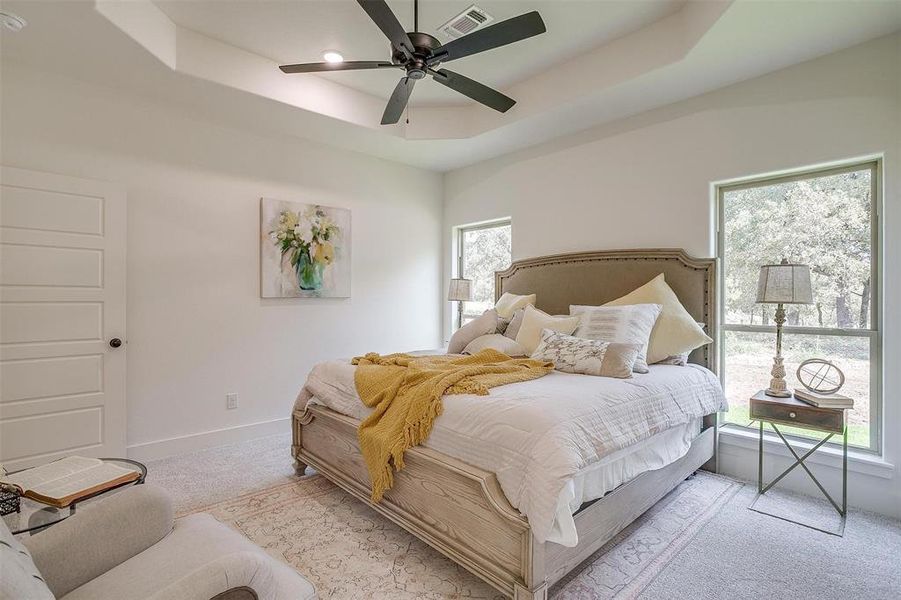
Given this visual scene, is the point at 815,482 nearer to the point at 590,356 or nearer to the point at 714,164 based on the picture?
the point at 590,356

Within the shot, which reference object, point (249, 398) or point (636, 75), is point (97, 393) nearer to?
point (249, 398)

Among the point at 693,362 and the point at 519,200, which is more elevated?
the point at 519,200

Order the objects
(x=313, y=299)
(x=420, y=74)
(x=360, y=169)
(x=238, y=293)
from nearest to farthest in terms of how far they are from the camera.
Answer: (x=420, y=74)
(x=238, y=293)
(x=313, y=299)
(x=360, y=169)

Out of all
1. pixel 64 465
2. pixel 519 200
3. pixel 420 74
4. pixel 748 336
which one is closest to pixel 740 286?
pixel 748 336

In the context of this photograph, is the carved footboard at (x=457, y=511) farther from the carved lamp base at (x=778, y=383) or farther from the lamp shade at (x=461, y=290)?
the lamp shade at (x=461, y=290)

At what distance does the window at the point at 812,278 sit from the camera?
105 inches

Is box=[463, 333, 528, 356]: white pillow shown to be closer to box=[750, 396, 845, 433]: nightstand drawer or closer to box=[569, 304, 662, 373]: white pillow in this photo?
box=[569, 304, 662, 373]: white pillow

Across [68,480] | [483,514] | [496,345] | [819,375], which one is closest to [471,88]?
[496,345]

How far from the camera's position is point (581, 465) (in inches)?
65.2

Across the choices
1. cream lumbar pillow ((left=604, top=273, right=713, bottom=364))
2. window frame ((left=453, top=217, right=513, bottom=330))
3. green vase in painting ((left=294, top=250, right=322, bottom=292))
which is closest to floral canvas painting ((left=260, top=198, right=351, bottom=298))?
green vase in painting ((left=294, top=250, right=322, bottom=292))

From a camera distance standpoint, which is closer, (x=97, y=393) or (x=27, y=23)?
(x=27, y=23)

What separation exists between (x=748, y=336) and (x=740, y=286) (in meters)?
0.37

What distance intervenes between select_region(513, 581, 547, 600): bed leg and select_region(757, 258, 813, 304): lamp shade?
85.0 inches

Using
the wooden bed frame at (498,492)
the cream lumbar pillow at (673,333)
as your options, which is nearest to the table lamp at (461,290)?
the wooden bed frame at (498,492)
